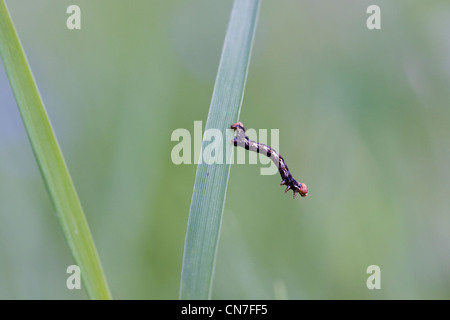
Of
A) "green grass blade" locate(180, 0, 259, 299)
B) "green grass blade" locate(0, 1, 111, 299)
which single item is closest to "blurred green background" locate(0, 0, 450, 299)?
"green grass blade" locate(180, 0, 259, 299)

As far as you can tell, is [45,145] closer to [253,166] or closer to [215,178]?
[215,178]

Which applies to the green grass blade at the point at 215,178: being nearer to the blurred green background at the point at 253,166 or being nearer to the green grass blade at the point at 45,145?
the green grass blade at the point at 45,145

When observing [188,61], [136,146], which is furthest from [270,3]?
[136,146]

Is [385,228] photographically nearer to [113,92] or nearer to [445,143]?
[445,143]

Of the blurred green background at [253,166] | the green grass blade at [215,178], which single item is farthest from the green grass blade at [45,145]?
the blurred green background at [253,166]

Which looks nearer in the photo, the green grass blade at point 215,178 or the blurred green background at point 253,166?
the green grass blade at point 215,178

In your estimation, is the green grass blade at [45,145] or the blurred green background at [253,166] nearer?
the green grass blade at [45,145]

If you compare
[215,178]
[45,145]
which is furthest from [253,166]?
[45,145]

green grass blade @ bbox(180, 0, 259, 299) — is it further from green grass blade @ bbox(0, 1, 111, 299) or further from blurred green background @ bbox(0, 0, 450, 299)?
blurred green background @ bbox(0, 0, 450, 299)
